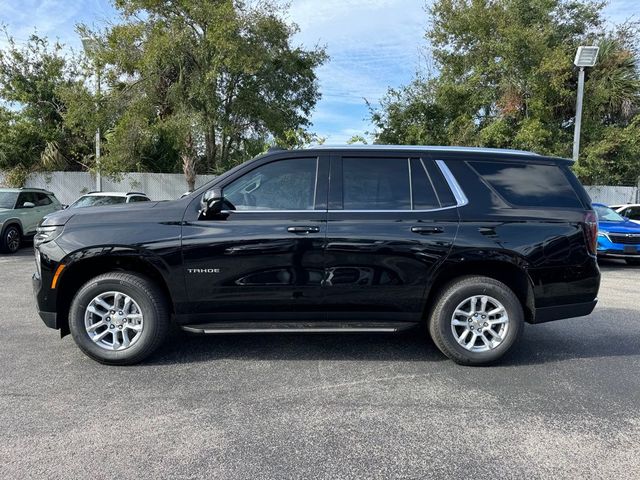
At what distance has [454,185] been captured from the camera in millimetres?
4328

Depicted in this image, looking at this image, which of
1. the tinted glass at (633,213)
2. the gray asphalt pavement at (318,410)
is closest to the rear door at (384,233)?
the gray asphalt pavement at (318,410)

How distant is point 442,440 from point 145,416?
2.06m

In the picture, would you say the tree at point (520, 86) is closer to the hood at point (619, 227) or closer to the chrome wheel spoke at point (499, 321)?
the hood at point (619, 227)

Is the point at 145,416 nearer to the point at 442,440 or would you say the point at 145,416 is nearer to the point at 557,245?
A: the point at 442,440

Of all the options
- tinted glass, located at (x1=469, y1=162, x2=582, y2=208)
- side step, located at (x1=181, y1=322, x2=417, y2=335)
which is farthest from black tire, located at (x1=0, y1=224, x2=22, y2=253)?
tinted glass, located at (x1=469, y1=162, x2=582, y2=208)

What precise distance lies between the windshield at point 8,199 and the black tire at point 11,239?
1.93ft

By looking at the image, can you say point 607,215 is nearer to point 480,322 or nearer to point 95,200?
point 480,322

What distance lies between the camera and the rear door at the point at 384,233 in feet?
13.6

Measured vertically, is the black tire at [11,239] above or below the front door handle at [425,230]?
below

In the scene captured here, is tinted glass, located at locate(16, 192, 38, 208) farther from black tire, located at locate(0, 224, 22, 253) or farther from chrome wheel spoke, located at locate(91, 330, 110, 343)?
chrome wheel spoke, located at locate(91, 330, 110, 343)

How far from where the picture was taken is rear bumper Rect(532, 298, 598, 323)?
4348 millimetres

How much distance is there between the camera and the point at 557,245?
4281 millimetres

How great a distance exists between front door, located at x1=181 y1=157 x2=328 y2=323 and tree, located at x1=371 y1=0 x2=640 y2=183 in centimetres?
1519

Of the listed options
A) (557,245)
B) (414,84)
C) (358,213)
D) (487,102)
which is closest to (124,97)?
(414,84)
